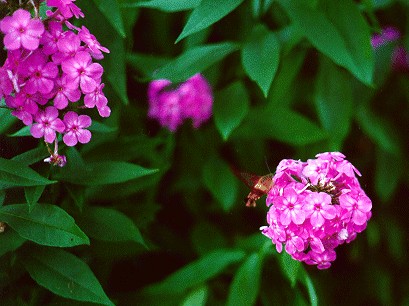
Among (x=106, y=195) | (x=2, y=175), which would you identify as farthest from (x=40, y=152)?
(x=106, y=195)

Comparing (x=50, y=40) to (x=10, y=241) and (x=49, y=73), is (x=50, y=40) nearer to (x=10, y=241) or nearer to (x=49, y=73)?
(x=49, y=73)

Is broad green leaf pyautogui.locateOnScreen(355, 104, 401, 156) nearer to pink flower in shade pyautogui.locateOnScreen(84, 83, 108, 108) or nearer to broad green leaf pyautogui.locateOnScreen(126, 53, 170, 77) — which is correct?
broad green leaf pyautogui.locateOnScreen(126, 53, 170, 77)

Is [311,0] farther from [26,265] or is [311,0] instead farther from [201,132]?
[26,265]

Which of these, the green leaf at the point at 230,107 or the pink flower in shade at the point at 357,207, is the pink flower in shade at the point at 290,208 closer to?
the pink flower in shade at the point at 357,207

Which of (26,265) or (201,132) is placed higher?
(26,265)

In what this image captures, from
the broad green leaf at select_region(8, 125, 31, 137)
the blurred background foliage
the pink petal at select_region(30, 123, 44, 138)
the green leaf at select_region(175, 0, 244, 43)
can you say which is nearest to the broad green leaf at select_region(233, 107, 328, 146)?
the blurred background foliage
